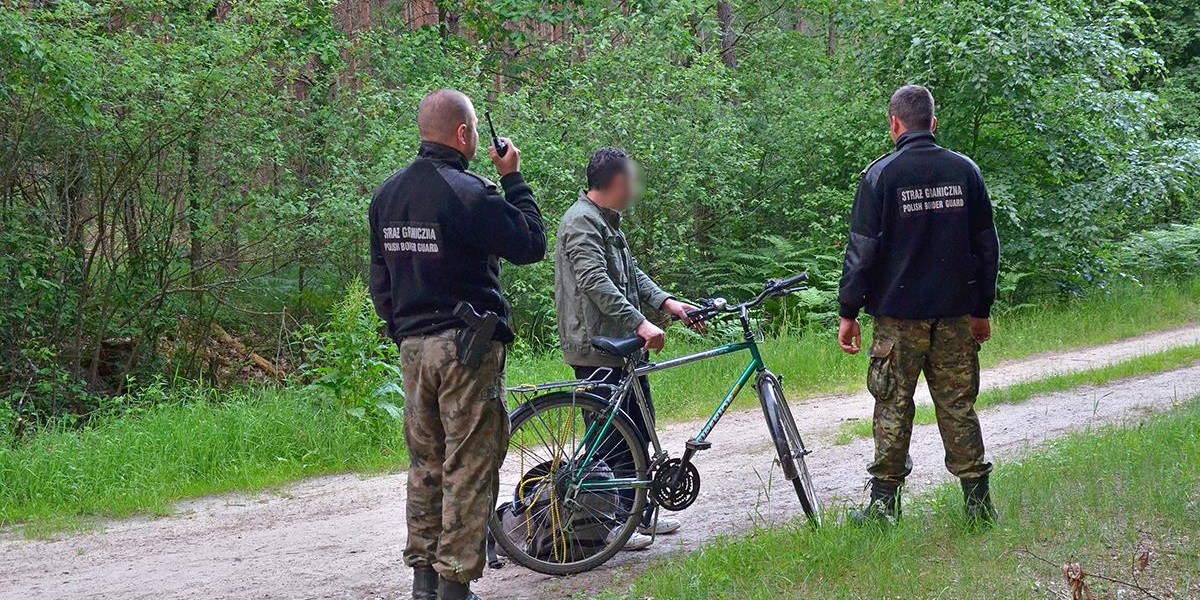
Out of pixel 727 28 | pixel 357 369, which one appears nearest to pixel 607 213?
pixel 357 369

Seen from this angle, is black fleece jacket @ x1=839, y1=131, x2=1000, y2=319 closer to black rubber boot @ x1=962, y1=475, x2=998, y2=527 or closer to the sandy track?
black rubber boot @ x1=962, y1=475, x2=998, y2=527

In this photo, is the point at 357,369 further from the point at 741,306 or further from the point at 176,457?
the point at 741,306

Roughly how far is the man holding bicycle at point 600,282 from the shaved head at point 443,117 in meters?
1.11

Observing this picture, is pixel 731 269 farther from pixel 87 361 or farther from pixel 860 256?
pixel 860 256

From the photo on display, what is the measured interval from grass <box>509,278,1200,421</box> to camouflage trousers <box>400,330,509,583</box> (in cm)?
375

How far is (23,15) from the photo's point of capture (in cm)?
1055

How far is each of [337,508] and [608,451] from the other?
2559mm

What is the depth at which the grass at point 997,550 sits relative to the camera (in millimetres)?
4945

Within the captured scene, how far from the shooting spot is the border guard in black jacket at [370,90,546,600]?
197 inches

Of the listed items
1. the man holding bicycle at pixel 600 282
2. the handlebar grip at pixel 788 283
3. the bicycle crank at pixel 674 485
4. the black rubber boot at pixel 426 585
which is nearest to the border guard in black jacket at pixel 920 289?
Answer: the handlebar grip at pixel 788 283

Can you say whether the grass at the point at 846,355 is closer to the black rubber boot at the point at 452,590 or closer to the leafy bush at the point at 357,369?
the leafy bush at the point at 357,369

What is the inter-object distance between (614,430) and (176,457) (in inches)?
170

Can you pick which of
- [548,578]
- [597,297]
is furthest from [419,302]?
[548,578]

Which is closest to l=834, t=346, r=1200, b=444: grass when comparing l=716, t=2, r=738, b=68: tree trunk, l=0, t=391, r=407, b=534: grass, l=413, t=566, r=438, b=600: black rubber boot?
l=0, t=391, r=407, b=534: grass
